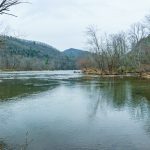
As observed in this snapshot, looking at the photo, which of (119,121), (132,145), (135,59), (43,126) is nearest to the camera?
(132,145)

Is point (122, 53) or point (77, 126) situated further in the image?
point (122, 53)

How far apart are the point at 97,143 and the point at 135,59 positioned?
74953 millimetres

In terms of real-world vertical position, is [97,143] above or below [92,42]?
below

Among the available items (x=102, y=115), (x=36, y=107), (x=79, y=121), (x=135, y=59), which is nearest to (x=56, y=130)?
(x=79, y=121)

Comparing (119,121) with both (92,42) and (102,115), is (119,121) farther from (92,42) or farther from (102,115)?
(92,42)

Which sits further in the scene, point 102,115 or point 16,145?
point 102,115

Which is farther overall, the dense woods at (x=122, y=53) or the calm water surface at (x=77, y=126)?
the dense woods at (x=122, y=53)

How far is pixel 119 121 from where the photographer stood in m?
18.0

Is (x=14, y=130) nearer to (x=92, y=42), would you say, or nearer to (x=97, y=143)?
(x=97, y=143)

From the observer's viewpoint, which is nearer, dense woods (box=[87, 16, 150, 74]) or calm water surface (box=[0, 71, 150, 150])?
calm water surface (box=[0, 71, 150, 150])

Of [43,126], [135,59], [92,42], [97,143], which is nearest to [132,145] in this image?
[97,143]

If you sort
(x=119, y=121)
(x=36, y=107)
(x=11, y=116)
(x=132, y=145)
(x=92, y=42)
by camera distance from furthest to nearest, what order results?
(x=92, y=42) < (x=36, y=107) < (x=11, y=116) < (x=119, y=121) < (x=132, y=145)

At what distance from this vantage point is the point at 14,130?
15.7 metres

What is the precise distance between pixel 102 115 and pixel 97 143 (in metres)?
7.09
